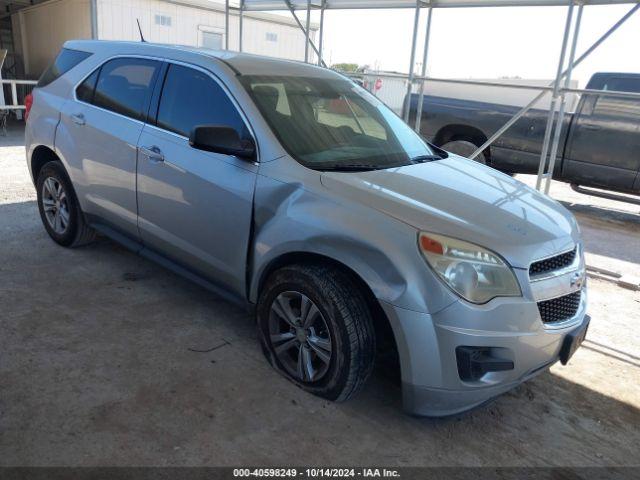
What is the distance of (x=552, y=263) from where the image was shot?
2.71 m

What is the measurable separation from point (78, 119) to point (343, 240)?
9.09 feet

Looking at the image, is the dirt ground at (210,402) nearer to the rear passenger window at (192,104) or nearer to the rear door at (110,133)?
the rear door at (110,133)

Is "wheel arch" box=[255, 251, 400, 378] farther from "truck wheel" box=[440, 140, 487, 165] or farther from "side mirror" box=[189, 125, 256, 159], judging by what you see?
"truck wheel" box=[440, 140, 487, 165]

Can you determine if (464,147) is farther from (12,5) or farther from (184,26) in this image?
(12,5)

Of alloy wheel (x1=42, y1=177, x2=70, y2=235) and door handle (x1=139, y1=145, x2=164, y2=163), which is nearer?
door handle (x1=139, y1=145, x2=164, y2=163)

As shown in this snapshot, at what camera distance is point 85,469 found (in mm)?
2361

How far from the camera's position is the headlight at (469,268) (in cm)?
246

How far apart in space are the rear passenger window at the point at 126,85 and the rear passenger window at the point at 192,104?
0.72 ft

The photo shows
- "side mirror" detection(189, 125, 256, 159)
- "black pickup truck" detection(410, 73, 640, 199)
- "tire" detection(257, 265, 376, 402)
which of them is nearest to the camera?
"tire" detection(257, 265, 376, 402)

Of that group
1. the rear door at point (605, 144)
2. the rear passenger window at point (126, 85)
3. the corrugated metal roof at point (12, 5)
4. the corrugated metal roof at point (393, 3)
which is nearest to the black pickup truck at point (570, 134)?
the rear door at point (605, 144)

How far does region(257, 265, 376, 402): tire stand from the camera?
106 inches

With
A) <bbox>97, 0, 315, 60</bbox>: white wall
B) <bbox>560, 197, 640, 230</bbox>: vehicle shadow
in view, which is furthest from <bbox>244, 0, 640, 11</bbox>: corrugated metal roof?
<bbox>97, 0, 315, 60</bbox>: white wall

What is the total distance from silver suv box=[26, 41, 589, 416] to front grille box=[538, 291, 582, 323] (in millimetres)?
12

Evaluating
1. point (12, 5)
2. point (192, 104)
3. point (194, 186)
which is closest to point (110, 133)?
point (192, 104)
